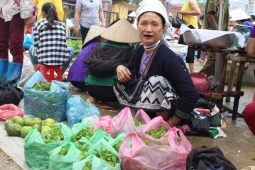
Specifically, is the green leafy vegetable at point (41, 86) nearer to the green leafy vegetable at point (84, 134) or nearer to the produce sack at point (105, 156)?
the green leafy vegetable at point (84, 134)

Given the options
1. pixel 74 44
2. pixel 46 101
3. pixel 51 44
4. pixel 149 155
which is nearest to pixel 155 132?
pixel 149 155

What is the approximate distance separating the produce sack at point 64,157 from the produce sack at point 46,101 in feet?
4.72

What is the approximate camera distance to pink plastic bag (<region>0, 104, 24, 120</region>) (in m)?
4.14

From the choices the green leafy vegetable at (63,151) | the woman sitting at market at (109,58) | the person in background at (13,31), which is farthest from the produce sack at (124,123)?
the person in background at (13,31)

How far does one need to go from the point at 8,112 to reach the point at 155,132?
196 centimetres

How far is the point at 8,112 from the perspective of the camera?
4191 millimetres

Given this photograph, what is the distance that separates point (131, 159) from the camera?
2553 millimetres

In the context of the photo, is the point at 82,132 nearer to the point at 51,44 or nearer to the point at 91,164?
the point at 91,164

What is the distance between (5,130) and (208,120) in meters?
2.12

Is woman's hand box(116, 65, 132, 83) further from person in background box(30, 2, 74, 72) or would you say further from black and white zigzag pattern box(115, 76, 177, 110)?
person in background box(30, 2, 74, 72)

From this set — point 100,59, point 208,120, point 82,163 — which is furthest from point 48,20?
point 82,163

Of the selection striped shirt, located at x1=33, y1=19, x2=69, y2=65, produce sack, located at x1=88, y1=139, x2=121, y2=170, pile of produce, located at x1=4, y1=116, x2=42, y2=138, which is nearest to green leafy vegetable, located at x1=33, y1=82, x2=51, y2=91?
pile of produce, located at x1=4, y1=116, x2=42, y2=138

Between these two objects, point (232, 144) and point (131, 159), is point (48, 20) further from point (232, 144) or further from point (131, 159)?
point (131, 159)

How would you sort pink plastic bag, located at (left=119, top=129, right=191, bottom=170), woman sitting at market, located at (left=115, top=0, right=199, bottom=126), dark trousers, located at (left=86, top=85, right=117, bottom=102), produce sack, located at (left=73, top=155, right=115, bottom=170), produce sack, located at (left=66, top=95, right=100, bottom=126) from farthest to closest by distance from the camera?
dark trousers, located at (left=86, top=85, right=117, bottom=102) → produce sack, located at (left=66, top=95, right=100, bottom=126) → woman sitting at market, located at (left=115, top=0, right=199, bottom=126) → pink plastic bag, located at (left=119, top=129, right=191, bottom=170) → produce sack, located at (left=73, top=155, right=115, bottom=170)
